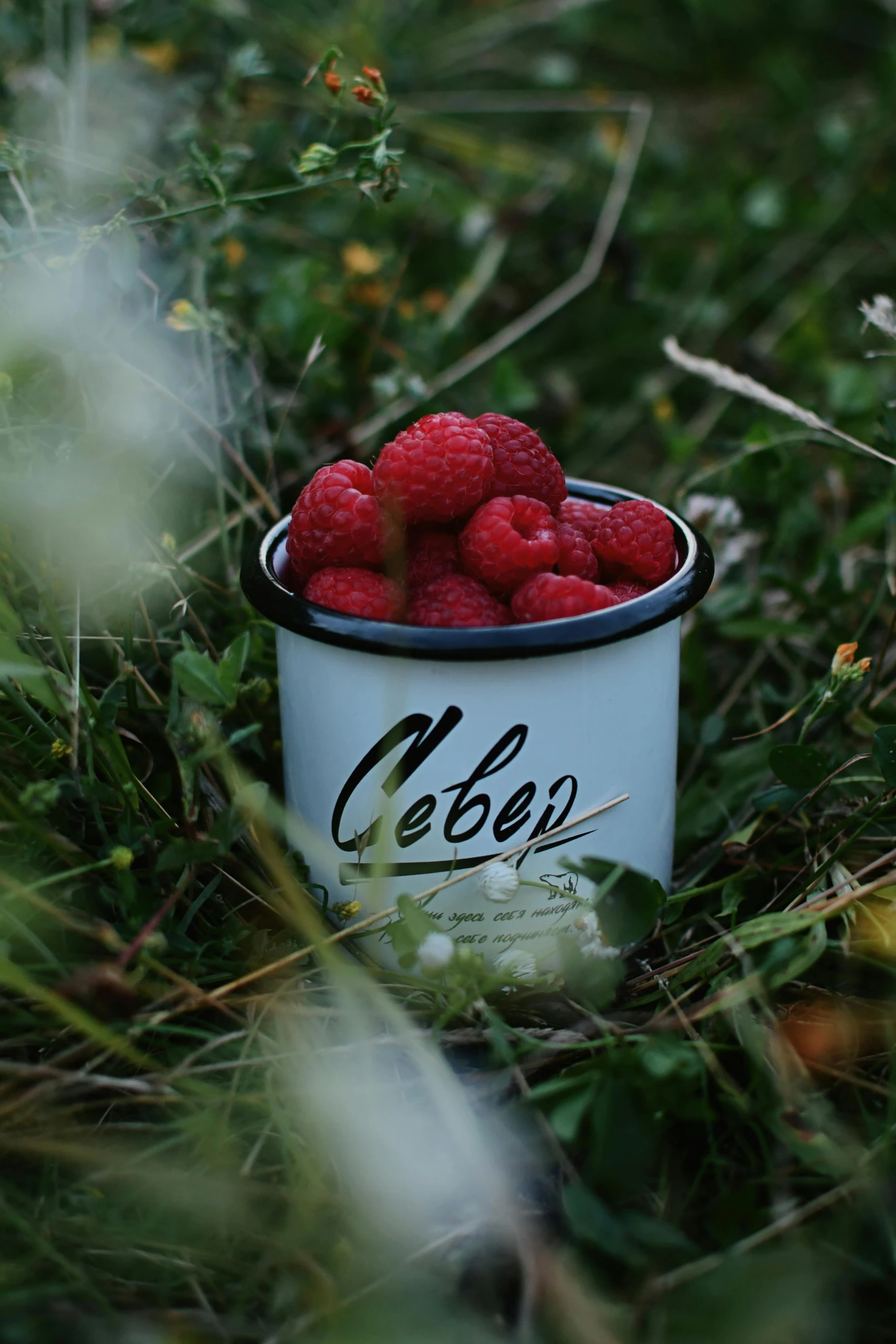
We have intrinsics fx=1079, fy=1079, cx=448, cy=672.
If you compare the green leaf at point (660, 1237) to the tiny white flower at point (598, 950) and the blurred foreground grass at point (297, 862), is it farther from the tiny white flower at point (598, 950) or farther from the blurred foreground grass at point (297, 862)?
the tiny white flower at point (598, 950)

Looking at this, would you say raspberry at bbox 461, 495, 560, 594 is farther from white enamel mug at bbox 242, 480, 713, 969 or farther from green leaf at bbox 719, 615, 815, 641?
green leaf at bbox 719, 615, 815, 641

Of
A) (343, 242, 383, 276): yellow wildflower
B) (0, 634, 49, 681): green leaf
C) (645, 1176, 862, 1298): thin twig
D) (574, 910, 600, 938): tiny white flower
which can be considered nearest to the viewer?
(645, 1176, 862, 1298): thin twig

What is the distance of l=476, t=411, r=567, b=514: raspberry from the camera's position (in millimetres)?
973

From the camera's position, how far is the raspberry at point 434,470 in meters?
0.90

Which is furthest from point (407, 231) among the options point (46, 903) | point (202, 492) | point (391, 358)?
point (46, 903)

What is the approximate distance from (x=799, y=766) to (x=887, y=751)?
80 millimetres

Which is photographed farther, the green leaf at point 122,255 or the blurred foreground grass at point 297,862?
the green leaf at point 122,255

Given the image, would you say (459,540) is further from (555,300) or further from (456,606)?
(555,300)

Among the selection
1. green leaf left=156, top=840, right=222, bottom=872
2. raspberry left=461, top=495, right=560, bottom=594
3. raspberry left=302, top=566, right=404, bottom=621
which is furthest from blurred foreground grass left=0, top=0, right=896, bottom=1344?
raspberry left=461, top=495, right=560, bottom=594

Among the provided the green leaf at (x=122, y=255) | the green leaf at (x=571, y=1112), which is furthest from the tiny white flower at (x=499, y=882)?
the green leaf at (x=122, y=255)

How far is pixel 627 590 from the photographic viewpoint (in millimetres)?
951

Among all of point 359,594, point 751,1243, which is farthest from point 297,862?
point 751,1243

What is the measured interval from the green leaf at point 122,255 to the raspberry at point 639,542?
0.51m

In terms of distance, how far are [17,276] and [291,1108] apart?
0.82 meters
